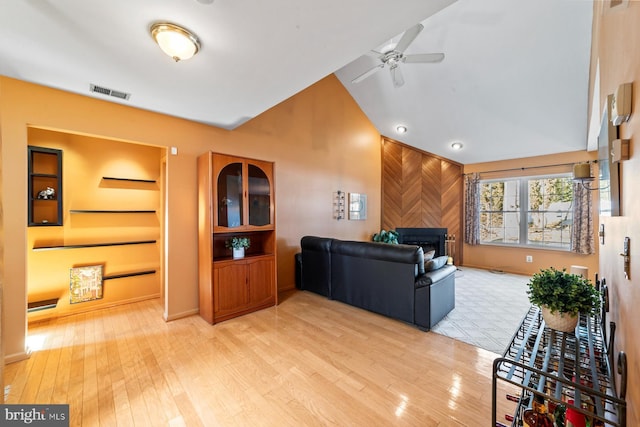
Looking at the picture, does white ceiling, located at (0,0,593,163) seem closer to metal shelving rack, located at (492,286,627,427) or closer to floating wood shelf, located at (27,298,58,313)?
metal shelving rack, located at (492,286,627,427)

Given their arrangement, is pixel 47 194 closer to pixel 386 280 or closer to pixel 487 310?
pixel 386 280

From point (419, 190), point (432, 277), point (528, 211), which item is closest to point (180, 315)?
point (432, 277)

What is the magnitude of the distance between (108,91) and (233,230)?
1855 mm

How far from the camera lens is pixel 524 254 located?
5.38 m

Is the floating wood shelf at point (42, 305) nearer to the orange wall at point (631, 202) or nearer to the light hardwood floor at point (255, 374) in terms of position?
the light hardwood floor at point (255, 374)

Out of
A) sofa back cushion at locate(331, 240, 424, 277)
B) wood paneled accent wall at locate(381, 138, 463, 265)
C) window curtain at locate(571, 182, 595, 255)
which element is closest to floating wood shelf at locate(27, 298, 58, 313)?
sofa back cushion at locate(331, 240, 424, 277)

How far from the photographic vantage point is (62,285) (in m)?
3.23

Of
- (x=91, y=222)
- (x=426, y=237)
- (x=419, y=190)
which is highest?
(x=419, y=190)

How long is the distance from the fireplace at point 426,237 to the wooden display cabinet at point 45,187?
6.07m

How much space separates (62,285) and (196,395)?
283cm

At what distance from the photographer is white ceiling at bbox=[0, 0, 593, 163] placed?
1.51m

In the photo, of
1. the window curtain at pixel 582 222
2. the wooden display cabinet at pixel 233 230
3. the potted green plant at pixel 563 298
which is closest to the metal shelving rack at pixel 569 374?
the potted green plant at pixel 563 298

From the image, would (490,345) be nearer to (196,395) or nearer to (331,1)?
(196,395)

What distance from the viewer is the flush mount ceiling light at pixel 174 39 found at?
1589 millimetres
